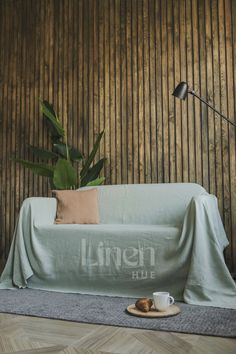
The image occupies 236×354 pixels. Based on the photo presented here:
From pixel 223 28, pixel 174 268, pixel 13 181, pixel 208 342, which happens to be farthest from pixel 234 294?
pixel 13 181

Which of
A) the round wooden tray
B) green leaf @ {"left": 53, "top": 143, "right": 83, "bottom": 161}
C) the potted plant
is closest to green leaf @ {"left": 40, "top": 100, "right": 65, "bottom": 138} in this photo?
the potted plant

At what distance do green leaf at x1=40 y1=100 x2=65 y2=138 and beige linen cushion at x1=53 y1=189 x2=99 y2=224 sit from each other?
89 cm

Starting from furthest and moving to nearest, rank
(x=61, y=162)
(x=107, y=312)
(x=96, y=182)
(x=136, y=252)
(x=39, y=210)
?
(x=96, y=182), (x=61, y=162), (x=39, y=210), (x=136, y=252), (x=107, y=312)

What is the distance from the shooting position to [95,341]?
167 cm

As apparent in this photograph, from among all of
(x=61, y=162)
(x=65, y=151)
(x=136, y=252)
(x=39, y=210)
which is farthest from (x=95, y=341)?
(x=65, y=151)

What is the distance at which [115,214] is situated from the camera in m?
3.20

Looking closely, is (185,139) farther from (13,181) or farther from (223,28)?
(13,181)

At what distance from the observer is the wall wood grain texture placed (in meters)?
3.45

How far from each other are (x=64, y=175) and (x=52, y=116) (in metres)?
0.63

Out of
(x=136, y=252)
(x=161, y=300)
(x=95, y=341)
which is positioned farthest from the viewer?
(x=136, y=252)

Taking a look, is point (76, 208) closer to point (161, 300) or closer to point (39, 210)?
point (39, 210)

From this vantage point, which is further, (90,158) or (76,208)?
(90,158)

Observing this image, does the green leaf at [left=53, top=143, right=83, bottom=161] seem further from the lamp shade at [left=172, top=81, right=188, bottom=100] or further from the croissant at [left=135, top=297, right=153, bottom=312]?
the croissant at [left=135, top=297, right=153, bottom=312]

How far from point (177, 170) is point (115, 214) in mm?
728
